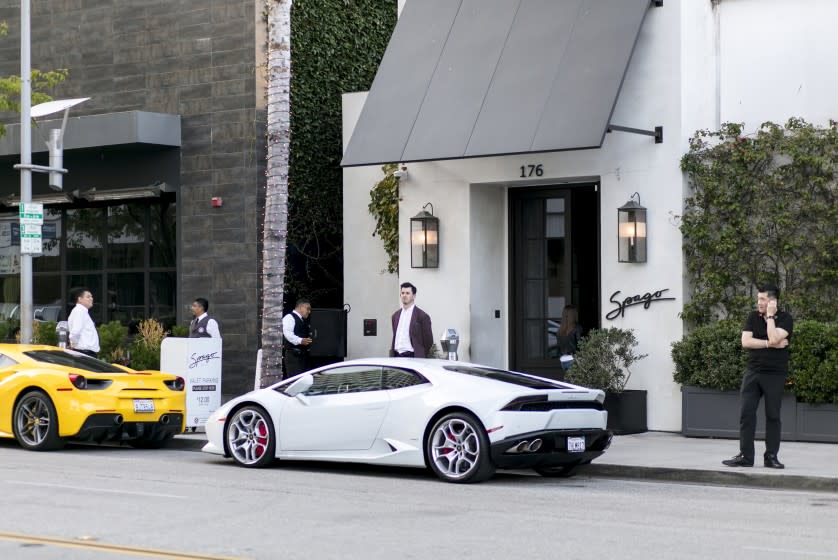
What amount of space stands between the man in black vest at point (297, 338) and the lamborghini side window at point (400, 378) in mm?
6583

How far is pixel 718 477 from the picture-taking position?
13250mm

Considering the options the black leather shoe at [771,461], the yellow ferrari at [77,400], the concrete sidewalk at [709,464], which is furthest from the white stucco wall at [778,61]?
the yellow ferrari at [77,400]

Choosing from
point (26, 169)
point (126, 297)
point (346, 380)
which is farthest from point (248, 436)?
point (126, 297)

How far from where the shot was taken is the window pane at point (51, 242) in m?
25.3

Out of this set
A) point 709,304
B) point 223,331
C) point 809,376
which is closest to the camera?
point 809,376

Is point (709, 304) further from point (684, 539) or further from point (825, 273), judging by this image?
point (684, 539)

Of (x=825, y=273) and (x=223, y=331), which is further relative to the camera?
(x=223, y=331)

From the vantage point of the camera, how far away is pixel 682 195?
57.1ft

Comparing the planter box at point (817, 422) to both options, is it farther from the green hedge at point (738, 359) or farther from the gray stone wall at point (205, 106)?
the gray stone wall at point (205, 106)

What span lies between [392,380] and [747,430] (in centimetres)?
A: 385

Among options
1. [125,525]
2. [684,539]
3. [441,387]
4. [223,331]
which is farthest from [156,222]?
[684,539]

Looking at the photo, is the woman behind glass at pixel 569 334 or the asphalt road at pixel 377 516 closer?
the asphalt road at pixel 377 516

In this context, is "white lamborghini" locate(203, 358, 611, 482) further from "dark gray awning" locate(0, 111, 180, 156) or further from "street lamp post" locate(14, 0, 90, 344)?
"dark gray awning" locate(0, 111, 180, 156)

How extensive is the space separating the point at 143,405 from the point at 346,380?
339cm
